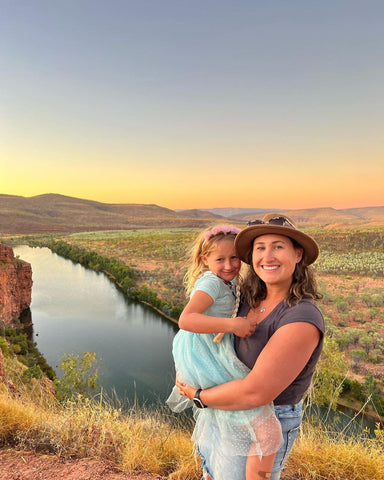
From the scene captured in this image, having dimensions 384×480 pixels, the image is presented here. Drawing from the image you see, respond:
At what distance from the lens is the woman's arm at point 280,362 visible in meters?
1.27

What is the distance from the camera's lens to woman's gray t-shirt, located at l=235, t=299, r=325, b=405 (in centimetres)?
133

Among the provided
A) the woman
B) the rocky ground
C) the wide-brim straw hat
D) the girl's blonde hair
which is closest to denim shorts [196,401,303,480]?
the woman

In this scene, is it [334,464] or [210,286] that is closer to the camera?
[210,286]

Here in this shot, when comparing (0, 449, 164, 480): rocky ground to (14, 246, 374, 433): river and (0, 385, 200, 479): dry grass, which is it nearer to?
(0, 385, 200, 479): dry grass

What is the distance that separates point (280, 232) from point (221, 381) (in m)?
0.80

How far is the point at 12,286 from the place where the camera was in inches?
995

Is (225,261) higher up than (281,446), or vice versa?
(225,261)

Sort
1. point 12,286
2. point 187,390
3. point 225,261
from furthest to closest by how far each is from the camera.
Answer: point 12,286
point 225,261
point 187,390

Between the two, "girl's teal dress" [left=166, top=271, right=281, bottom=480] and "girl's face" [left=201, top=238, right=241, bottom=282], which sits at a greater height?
"girl's face" [left=201, top=238, right=241, bottom=282]

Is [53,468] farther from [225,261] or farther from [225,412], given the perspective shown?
[225,261]

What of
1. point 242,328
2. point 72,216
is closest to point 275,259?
point 242,328

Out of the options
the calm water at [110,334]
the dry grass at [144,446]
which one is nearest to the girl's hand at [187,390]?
the dry grass at [144,446]

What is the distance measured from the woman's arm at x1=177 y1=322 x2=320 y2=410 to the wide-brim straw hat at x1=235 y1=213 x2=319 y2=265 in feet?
1.49

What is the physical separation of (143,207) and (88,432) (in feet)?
619
